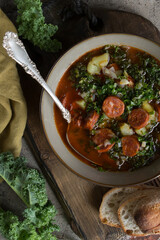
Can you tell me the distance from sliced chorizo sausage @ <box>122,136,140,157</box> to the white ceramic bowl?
28 cm

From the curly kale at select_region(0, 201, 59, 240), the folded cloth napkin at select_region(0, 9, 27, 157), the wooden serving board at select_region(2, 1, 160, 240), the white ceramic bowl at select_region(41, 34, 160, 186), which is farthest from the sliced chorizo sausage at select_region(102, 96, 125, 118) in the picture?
the curly kale at select_region(0, 201, 59, 240)

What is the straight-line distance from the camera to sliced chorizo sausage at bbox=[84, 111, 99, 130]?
377cm

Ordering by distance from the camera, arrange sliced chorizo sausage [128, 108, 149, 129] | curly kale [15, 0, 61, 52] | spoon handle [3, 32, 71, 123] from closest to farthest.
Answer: spoon handle [3, 32, 71, 123]
curly kale [15, 0, 61, 52]
sliced chorizo sausage [128, 108, 149, 129]

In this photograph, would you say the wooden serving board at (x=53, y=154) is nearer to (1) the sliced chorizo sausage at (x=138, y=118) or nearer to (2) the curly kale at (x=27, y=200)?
(2) the curly kale at (x=27, y=200)

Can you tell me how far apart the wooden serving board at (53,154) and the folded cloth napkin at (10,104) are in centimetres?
22

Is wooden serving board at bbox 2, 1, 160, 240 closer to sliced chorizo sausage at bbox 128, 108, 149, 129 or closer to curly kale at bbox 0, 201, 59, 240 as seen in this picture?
curly kale at bbox 0, 201, 59, 240

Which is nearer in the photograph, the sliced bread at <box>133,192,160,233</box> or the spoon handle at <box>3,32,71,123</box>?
the spoon handle at <box>3,32,71,123</box>

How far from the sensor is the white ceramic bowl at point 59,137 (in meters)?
3.71

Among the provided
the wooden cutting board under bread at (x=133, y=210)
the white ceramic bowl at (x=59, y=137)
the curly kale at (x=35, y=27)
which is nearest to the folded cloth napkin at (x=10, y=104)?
the curly kale at (x=35, y=27)

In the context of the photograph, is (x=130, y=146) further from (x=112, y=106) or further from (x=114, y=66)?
(x=114, y=66)

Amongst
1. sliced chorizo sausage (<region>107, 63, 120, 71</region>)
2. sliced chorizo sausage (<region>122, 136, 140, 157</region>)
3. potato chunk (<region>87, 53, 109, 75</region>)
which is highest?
potato chunk (<region>87, 53, 109, 75</region>)

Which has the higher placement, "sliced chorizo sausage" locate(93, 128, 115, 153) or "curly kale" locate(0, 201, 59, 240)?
"sliced chorizo sausage" locate(93, 128, 115, 153)

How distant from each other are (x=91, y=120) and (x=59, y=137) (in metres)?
0.51

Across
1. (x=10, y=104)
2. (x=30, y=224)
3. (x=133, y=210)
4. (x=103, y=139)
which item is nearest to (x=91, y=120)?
(x=103, y=139)
